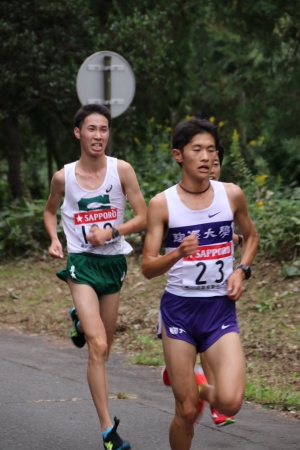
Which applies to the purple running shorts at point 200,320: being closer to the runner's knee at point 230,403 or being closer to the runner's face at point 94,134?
the runner's knee at point 230,403

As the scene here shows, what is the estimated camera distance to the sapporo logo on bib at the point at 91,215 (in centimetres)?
666

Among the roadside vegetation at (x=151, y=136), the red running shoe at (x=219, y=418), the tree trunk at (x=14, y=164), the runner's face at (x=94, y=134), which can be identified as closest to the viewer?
the red running shoe at (x=219, y=418)

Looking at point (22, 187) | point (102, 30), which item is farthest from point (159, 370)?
point (22, 187)

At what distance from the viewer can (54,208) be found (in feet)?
23.5

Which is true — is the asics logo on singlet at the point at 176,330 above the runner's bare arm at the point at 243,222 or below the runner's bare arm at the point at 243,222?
below

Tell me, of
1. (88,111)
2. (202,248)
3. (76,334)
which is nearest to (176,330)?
(202,248)

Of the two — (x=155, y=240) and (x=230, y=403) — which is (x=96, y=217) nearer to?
(x=155, y=240)

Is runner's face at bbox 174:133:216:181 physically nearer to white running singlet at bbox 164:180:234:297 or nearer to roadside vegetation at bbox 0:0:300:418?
white running singlet at bbox 164:180:234:297

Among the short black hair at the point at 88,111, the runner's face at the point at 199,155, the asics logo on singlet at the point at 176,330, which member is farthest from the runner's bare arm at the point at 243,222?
the short black hair at the point at 88,111

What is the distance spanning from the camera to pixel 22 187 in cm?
2195

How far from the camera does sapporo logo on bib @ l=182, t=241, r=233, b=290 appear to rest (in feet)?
17.9

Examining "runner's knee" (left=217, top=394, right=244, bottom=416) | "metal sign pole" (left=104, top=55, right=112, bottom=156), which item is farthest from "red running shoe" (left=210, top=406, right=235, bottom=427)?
"metal sign pole" (left=104, top=55, right=112, bottom=156)

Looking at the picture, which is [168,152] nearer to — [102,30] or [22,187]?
[102,30]

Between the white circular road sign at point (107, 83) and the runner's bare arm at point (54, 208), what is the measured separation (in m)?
4.82
